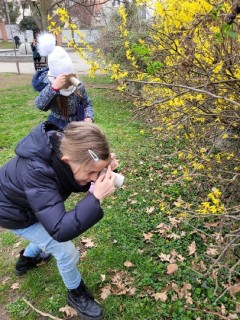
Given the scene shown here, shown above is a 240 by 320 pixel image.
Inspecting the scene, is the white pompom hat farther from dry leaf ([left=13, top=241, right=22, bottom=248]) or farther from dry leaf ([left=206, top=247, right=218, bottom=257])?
dry leaf ([left=206, top=247, right=218, bottom=257])

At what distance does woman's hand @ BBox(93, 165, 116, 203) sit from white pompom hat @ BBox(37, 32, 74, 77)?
5.14 feet

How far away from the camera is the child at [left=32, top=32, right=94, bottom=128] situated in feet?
9.68

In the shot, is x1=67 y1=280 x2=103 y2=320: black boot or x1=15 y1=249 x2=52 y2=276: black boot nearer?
x1=67 y1=280 x2=103 y2=320: black boot

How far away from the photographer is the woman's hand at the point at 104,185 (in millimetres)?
1823

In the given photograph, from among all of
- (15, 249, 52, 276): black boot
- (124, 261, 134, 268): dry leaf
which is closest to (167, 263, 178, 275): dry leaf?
(124, 261, 134, 268): dry leaf

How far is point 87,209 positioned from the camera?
5.88 feet

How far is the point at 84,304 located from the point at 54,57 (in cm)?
216

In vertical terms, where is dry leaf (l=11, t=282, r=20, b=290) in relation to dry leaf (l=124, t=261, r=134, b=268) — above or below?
below

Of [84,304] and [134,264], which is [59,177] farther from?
[134,264]

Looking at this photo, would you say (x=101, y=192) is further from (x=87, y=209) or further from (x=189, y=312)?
(x=189, y=312)

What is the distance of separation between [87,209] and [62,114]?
160 cm

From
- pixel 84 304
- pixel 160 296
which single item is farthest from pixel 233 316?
pixel 84 304

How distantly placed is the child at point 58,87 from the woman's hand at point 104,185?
53.6 inches

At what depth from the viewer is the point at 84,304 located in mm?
2338
